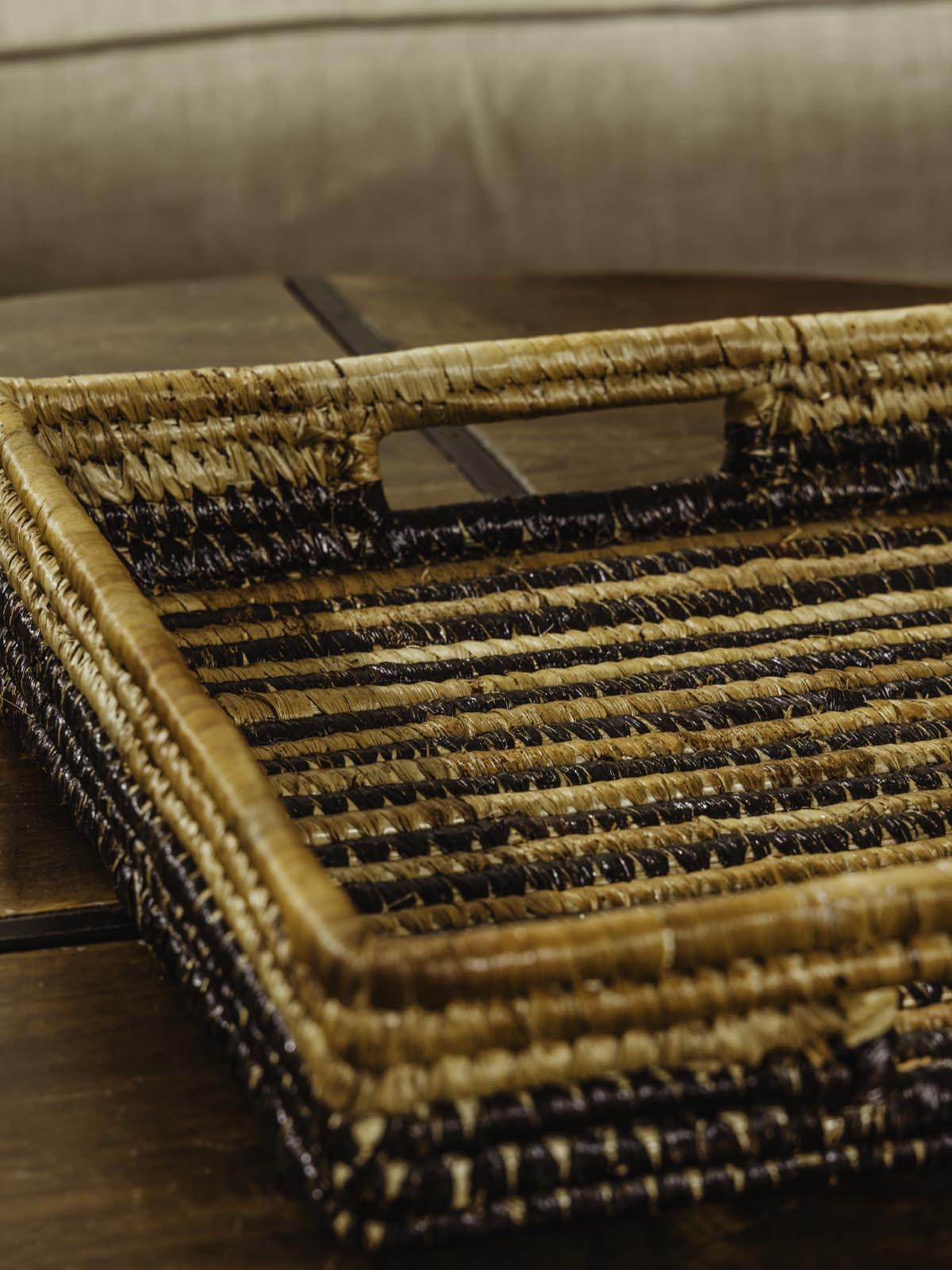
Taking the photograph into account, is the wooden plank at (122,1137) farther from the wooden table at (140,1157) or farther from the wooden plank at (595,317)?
the wooden plank at (595,317)

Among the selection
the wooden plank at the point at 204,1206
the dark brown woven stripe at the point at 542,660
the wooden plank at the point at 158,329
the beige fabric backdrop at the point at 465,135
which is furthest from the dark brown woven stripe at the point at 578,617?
the beige fabric backdrop at the point at 465,135

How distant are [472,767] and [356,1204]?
250mm

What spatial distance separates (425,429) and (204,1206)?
51cm

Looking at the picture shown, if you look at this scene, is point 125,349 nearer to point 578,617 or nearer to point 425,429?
point 425,429

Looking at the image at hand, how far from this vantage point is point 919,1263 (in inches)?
16.3

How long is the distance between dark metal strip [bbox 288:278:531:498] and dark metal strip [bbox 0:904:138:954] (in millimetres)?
362

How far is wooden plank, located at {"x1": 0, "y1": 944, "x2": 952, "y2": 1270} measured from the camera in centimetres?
41

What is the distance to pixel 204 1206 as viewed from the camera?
428 mm

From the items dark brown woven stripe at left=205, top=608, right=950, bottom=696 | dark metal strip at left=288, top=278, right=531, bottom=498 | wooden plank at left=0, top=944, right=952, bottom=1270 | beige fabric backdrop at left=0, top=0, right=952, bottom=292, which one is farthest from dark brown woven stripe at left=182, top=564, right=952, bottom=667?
beige fabric backdrop at left=0, top=0, right=952, bottom=292

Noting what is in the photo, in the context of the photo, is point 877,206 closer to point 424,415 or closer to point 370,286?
point 370,286

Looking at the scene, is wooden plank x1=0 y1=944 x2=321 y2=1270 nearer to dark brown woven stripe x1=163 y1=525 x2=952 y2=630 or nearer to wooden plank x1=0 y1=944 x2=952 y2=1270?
wooden plank x1=0 y1=944 x2=952 y2=1270

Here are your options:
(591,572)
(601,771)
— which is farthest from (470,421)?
(601,771)

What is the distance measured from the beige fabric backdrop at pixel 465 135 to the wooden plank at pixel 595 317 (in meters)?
0.74

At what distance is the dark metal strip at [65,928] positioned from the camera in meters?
0.54
